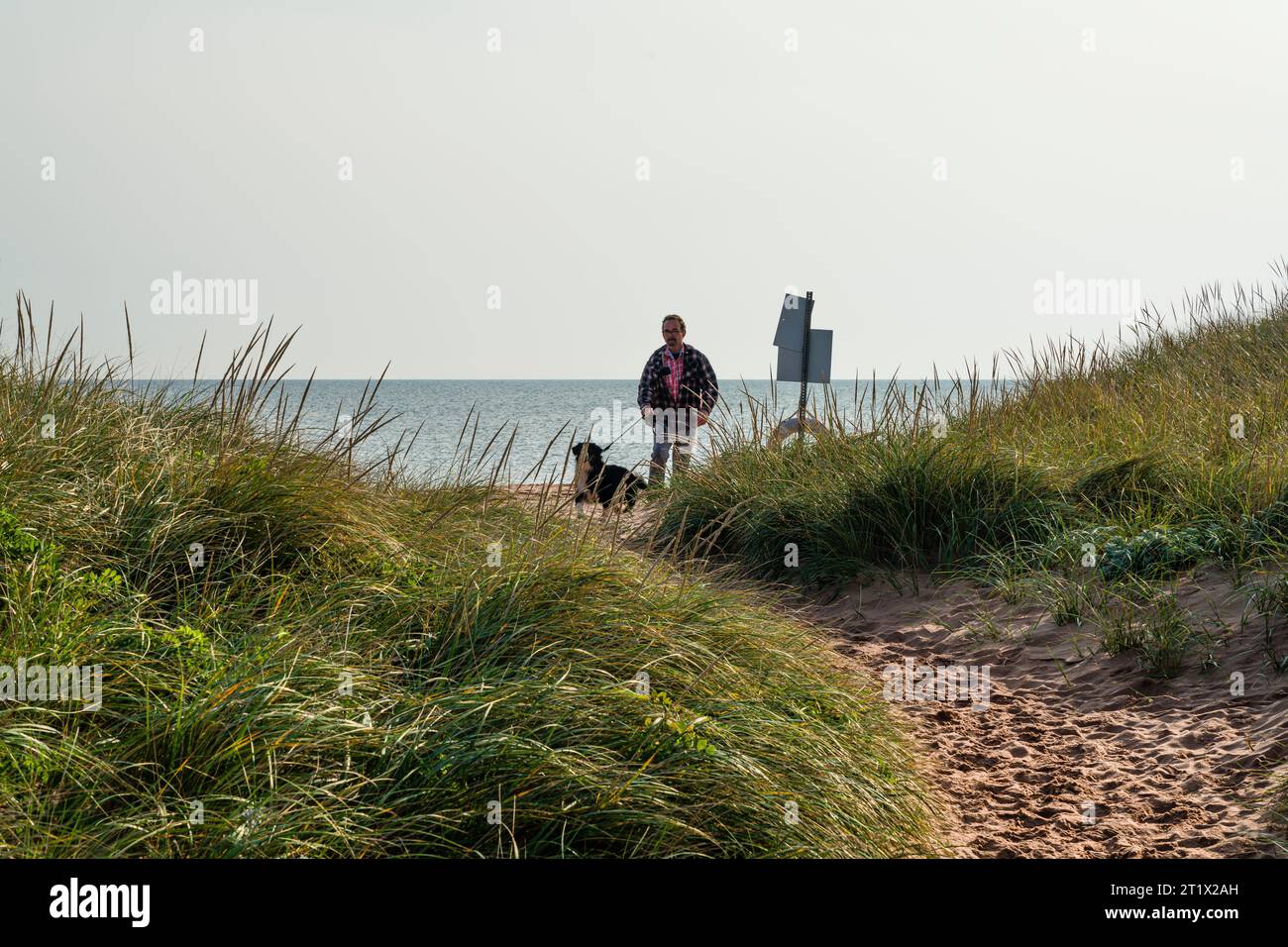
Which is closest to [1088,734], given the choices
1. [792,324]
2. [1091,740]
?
[1091,740]

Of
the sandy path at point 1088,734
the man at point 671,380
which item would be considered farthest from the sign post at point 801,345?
the sandy path at point 1088,734

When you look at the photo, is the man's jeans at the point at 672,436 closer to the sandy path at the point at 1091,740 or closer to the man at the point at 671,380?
the man at the point at 671,380

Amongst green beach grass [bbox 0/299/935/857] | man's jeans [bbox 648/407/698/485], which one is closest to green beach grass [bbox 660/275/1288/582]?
man's jeans [bbox 648/407/698/485]

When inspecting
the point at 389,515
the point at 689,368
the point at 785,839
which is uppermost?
the point at 689,368

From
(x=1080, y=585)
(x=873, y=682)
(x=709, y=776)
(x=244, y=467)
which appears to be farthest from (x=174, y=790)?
(x=1080, y=585)

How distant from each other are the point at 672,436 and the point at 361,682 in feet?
24.2

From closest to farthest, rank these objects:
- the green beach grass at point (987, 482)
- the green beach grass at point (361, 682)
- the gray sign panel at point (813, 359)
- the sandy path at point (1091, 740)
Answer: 1. the green beach grass at point (361, 682)
2. the sandy path at point (1091, 740)
3. the green beach grass at point (987, 482)
4. the gray sign panel at point (813, 359)

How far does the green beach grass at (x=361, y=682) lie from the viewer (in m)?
2.84

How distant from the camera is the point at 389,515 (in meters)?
5.10

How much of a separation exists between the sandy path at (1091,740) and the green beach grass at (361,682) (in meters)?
0.42

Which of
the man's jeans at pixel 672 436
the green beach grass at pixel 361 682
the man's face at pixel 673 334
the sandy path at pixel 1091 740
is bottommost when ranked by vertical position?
the sandy path at pixel 1091 740

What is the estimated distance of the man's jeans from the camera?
1009 cm
